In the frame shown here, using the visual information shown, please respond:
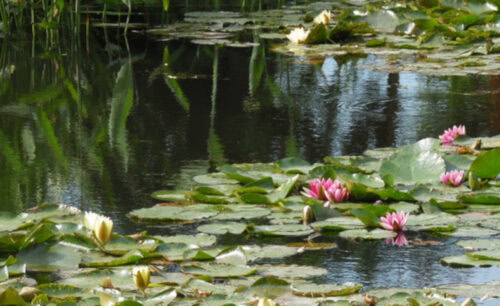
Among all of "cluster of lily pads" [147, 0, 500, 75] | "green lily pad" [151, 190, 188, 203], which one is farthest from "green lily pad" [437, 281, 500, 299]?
"cluster of lily pads" [147, 0, 500, 75]

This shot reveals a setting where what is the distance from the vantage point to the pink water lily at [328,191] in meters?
2.75

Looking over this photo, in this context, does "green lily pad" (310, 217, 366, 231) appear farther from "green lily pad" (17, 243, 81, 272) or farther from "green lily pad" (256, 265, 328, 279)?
"green lily pad" (17, 243, 81, 272)

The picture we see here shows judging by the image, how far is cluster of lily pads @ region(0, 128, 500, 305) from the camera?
2.02 meters

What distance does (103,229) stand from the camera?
2270mm

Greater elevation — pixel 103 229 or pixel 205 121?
pixel 103 229

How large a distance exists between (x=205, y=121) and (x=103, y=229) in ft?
6.14

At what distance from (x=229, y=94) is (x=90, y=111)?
2.47ft

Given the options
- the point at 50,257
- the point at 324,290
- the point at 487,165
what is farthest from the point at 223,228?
the point at 487,165

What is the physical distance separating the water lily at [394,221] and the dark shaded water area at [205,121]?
0.04 metres

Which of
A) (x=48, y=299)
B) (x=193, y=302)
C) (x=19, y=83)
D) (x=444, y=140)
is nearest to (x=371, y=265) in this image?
(x=193, y=302)

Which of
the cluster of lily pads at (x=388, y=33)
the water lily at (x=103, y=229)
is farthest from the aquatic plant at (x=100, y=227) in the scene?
the cluster of lily pads at (x=388, y=33)

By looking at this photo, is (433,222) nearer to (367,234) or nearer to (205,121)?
(367,234)

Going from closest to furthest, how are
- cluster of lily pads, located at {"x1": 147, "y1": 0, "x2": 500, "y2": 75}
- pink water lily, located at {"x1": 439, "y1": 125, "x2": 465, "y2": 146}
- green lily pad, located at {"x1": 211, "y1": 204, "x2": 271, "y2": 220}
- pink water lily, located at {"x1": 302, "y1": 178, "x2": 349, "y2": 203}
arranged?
green lily pad, located at {"x1": 211, "y1": 204, "x2": 271, "y2": 220} → pink water lily, located at {"x1": 302, "y1": 178, "x2": 349, "y2": 203} → pink water lily, located at {"x1": 439, "y1": 125, "x2": 465, "y2": 146} → cluster of lily pads, located at {"x1": 147, "y1": 0, "x2": 500, "y2": 75}

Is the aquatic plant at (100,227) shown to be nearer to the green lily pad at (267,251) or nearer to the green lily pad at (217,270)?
the green lily pad at (217,270)
